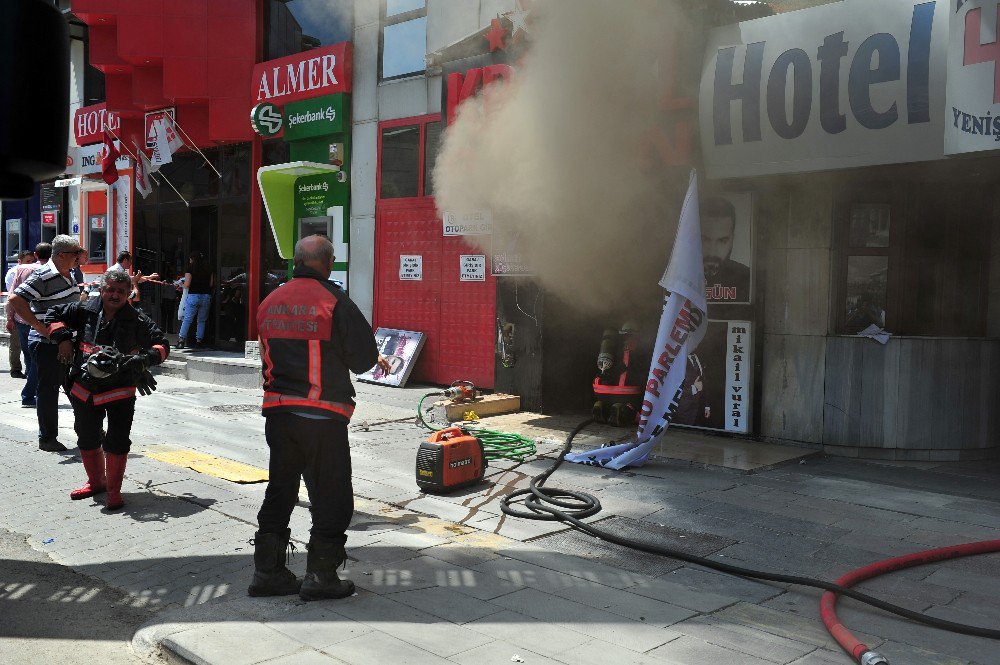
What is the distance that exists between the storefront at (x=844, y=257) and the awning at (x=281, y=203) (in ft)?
26.7

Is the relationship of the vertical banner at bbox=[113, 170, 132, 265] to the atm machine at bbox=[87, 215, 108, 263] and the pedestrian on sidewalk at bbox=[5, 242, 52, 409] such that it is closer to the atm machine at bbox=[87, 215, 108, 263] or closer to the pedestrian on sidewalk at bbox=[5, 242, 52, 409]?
the atm machine at bbox=[87, 215, 108, 263]

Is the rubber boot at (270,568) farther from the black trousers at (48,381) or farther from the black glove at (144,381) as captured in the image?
the black trousers at (48,381)

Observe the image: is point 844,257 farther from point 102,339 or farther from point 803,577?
point 102,339

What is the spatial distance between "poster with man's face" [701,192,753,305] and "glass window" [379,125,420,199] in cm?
503

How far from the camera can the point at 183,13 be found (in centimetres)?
1541

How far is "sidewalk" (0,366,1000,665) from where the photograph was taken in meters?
3.84

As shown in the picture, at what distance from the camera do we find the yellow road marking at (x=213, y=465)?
7.06m

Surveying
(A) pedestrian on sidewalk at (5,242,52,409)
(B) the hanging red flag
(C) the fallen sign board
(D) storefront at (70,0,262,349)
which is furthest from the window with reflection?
(B) the hanging red flag

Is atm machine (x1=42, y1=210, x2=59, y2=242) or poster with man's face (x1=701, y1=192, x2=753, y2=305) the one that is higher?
atm machine (x1=42, y1=210, x2=59, y2=242)

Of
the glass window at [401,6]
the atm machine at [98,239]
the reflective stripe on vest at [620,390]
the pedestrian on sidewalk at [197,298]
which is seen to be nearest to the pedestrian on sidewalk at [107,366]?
the reflective stripe on vest at [620,390]

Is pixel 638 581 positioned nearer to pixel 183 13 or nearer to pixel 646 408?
pixel 646 408

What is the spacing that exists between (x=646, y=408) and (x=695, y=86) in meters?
3.05

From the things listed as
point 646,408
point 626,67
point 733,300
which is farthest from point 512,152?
point 646,408

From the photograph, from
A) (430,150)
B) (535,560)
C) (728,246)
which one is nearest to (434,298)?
(430,150)
